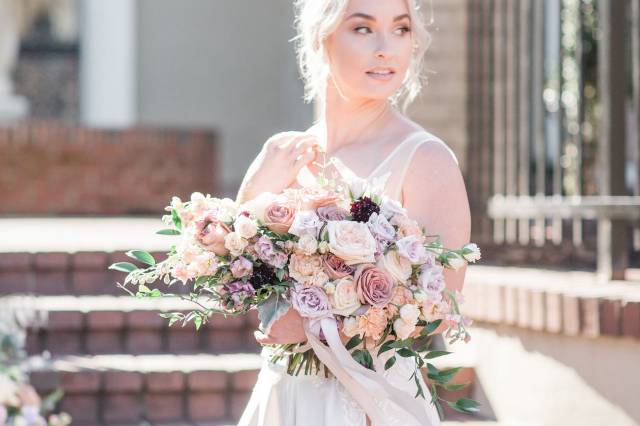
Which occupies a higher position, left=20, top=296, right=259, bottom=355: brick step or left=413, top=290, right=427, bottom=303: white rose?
left=413, top=290, right=427, bottom=303: white rose

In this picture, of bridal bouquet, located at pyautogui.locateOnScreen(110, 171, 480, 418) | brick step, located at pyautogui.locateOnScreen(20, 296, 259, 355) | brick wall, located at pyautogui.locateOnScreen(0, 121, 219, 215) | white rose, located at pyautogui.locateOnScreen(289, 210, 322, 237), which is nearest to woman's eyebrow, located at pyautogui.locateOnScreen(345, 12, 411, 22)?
bridal bouquet, located at pyautogui.locateOnScreen(110, 171, 480, 418)

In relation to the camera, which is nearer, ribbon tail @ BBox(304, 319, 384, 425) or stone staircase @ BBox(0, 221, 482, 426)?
ribbon tail @ BBox(304, 319, 384, 425)

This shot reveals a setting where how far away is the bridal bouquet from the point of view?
2.08 metres

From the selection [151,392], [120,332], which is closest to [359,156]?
[151,392]

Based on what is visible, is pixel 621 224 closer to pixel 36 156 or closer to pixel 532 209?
pixel 532 209

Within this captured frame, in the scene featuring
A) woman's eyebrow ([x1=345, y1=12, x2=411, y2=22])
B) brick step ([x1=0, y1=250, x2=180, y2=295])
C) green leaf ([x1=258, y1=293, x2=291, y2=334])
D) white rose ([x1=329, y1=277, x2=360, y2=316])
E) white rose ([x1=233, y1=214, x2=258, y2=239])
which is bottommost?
brick step ([x1=0, y1=250, x2=180, y2=295])

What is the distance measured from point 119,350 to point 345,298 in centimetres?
322

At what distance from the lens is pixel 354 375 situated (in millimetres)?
2121

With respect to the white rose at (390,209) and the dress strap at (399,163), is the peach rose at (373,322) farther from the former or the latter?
the dress strap at (399,163)

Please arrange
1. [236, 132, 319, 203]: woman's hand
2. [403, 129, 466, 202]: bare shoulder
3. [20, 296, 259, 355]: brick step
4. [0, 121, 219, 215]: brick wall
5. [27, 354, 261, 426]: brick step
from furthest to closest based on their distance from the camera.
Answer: [0, 121, 219, 215]: brick wall, [20, 296, 259, 355]: brick step, [27, 354, 261, 426]: brick step, [236, 132, 319, 203]: woman's hand, [403, 129, 466, 202]: bare shoulder

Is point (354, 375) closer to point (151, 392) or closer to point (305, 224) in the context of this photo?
point (305, 224)

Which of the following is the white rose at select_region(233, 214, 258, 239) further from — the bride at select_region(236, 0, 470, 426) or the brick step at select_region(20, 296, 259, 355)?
the brick step at select_region(20, 296, 259, 355)

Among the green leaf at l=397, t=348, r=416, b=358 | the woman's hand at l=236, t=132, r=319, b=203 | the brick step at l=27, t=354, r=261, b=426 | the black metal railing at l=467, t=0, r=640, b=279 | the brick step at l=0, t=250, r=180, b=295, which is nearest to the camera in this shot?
the green leaf at l=397, t=348, r=416, b=358

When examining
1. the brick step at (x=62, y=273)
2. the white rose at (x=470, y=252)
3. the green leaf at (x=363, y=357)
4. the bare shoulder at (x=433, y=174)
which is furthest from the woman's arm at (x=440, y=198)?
the brick step at (x=62, y=273)
